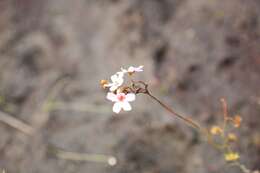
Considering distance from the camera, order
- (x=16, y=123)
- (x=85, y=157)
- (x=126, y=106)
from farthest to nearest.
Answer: (x=16, y=123) < (x=85, y=157) < (x=126, y=106)

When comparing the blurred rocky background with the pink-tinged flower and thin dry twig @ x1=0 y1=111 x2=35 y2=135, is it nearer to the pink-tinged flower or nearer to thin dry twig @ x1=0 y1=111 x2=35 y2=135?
thin dry twig @ x1=0 y1=111 x2=35 y2=135

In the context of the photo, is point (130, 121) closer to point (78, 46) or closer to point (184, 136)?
point (184, 136)

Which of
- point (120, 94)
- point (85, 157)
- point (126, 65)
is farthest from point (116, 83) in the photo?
point (126, 65)

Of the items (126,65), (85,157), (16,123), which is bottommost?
(85,157)

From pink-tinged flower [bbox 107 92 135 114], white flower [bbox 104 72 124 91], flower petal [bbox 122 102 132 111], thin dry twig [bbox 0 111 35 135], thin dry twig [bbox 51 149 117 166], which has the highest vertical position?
thin dry twig [bbox 0 111 35 135]

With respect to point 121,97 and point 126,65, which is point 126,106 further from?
point 126,65

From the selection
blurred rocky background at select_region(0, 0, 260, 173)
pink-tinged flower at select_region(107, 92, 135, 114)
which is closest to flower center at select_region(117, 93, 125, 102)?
pink-tinged flower at select_region(107, 92, 135, 114)

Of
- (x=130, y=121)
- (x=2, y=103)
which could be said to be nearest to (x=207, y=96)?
(x=130, y=121)

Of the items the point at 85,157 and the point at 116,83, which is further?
the point at 85,157
